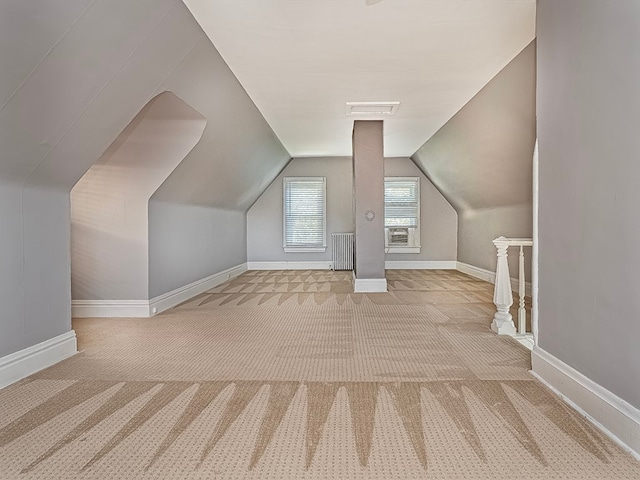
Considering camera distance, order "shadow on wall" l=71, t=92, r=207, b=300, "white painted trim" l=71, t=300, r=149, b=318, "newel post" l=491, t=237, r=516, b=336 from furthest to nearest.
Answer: "white painted trim" l=71, t=300, r=149, b=318 < "shadow on wall" l=71, t=92, r=207, b=300 < "newel post" l=491, t=237, r=516, b=336

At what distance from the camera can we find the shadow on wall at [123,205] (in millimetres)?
4309

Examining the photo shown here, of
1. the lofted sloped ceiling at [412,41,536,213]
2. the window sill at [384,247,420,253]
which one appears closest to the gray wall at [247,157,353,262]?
the window sill at [384,247,420,253]

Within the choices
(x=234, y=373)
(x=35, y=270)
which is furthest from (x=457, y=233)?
(x=35, y=270)

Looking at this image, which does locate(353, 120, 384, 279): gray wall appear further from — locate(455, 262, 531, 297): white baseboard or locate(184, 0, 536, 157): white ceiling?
locate(455, 262, 531, 297): white baseboard

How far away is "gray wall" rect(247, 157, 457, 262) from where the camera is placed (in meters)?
9.41

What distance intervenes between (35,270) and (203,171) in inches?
106

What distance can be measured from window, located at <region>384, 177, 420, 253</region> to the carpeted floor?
18.5 ft

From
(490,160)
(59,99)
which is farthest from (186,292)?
(490,160)

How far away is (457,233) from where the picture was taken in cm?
941

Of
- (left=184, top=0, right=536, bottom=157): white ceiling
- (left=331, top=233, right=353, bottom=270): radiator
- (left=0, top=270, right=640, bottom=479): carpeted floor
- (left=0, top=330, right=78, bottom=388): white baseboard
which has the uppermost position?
(left=184, top=0, right=536, bottom=157): white ceiling

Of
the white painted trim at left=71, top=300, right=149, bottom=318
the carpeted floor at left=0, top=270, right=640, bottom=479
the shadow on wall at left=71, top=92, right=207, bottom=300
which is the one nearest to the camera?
the carpeted floor at left=0, top=270, right=640, bottom=479

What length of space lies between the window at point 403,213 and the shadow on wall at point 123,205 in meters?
Answer: 5.95

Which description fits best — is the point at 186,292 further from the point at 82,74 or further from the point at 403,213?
the point at 403,213

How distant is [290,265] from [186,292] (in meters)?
4.20
